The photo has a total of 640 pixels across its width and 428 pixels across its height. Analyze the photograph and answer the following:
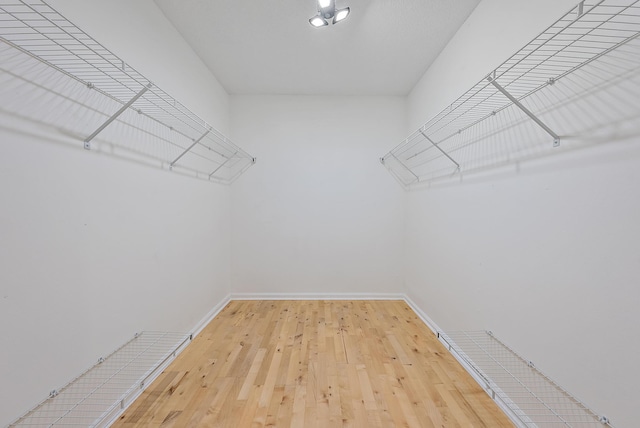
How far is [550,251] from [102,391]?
221cm

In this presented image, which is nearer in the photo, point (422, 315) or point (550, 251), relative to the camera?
point (550, 251)

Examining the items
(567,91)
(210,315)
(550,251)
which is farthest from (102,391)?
(567,91)

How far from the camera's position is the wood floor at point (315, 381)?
1432 millimetres

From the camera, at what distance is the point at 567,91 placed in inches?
45.4

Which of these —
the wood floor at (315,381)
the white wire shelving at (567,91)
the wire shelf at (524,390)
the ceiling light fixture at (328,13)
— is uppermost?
the ceiling light fixture at (328,13)

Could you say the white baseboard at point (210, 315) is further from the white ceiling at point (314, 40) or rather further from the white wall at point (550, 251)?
the white ceiling at point (314, 40)

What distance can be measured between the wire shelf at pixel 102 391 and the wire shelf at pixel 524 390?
1580mm

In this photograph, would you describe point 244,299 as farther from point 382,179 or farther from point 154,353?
point 382,179

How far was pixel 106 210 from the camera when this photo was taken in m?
1.39

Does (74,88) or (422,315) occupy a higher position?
(74,88)

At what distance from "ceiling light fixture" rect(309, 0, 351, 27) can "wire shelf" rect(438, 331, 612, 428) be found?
2.04 meters

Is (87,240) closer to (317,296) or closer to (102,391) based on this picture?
(102,391)

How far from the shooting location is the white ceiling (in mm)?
1843

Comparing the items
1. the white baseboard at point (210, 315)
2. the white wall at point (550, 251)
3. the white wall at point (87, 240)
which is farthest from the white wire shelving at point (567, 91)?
the white baseboard at point (210, 315)
